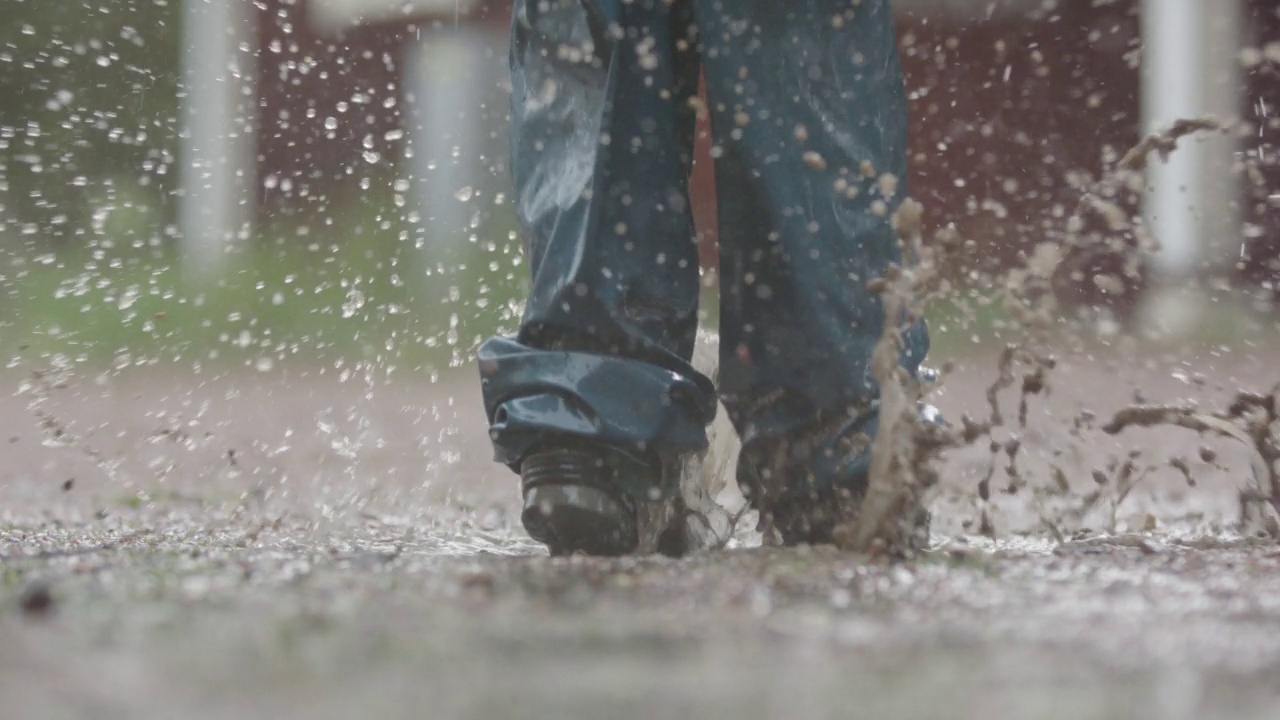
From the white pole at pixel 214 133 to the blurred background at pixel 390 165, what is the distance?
0.02 m

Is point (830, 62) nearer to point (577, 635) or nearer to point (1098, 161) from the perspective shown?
point (577, 635)

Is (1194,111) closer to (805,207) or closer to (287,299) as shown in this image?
(287,299)

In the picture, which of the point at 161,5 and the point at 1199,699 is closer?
the point at 1199,699

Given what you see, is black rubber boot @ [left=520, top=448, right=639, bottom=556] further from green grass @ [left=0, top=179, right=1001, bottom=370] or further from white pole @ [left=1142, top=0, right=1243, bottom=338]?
white pole @ [left=1142, top=0, right=1243, bottom=338]

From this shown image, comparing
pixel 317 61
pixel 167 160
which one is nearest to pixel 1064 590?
pixel 317 61

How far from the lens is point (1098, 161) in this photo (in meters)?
6.52

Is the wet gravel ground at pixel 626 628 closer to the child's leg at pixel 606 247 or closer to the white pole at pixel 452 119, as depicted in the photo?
the child's leg at pixel 606 247

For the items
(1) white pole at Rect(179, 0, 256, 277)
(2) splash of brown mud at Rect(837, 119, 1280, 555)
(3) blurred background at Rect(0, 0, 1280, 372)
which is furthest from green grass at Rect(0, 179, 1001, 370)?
(2) splash of brown mud at Rect(837, 119, 1280, 555)

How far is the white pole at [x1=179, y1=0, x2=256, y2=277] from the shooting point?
9516 millimetres

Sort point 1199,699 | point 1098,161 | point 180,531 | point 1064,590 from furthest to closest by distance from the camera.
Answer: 1. point 1098,161
2. point 180,531
3. point 1064,590
4. point 1199,699

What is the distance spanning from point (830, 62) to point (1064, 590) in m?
0.84

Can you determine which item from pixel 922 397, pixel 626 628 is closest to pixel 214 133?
pixel 922 397

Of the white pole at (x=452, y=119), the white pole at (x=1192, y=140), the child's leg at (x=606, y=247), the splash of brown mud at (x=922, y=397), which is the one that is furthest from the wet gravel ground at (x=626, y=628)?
the white pole at (x=452, y=119)

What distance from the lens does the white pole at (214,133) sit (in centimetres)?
952
